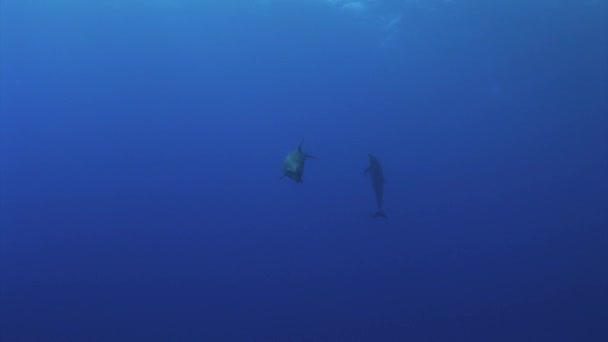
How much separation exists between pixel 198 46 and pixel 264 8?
8.63 feet

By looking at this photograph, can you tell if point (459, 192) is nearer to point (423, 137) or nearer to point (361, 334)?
point (423, 137)

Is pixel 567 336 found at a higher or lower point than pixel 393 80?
lower

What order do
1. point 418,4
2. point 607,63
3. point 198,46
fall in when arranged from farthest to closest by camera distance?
point 198,46
point 607,63
point 418,4

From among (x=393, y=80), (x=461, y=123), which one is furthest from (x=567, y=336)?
(x=393, y=80)

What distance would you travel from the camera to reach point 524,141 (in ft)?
62.7

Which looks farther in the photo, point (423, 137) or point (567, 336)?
point (423, 137)

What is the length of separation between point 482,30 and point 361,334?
9.23 m

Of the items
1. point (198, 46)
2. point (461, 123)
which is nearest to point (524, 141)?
point (461, 123)

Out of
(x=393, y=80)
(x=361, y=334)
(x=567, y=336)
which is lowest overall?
(x=361, y=334)

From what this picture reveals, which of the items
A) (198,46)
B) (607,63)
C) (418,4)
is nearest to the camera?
(418,4)

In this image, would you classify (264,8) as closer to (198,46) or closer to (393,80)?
(198,46)

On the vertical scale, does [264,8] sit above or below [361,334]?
above

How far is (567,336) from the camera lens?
59.1 feet

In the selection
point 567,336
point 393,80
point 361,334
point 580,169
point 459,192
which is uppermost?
point 393,80
